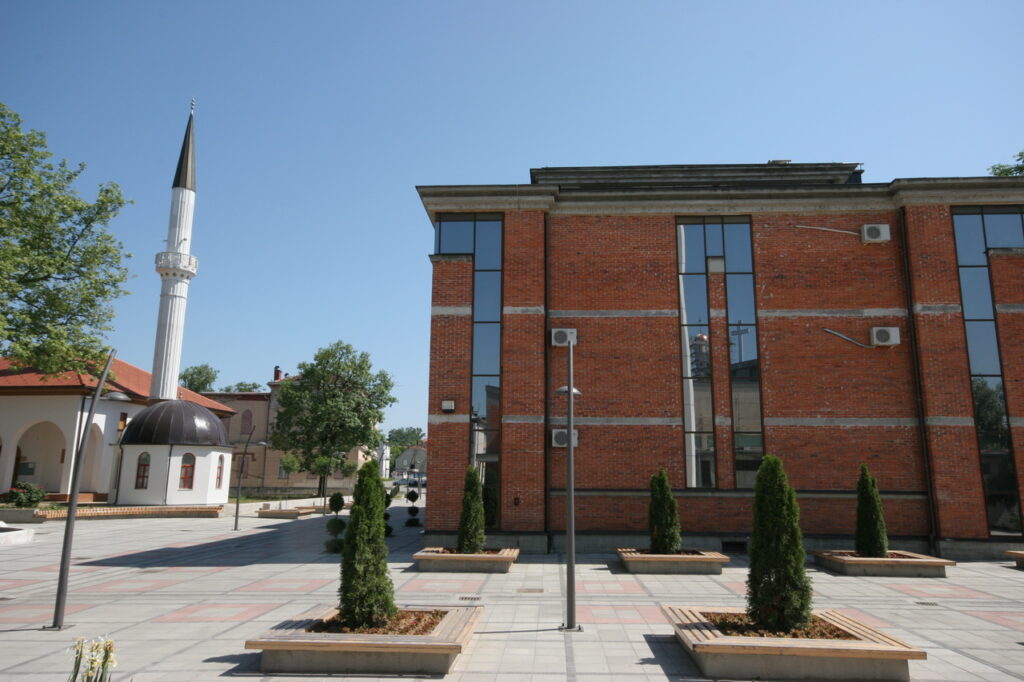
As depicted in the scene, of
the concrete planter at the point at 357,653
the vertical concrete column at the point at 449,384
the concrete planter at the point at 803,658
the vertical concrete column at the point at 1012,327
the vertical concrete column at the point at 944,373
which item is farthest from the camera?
the vertical concrete column at the point at 449,384

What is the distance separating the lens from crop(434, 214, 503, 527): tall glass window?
18.0m

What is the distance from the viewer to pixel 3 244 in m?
21.0

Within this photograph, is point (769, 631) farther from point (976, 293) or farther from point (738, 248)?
point (976, 293)

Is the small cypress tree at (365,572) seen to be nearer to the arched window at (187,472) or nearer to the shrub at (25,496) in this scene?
the shrub at (25,496)

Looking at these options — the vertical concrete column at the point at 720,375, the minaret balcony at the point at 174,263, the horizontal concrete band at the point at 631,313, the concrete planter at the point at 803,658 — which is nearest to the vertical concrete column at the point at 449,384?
the horizontal concrete band at the point at 631,313

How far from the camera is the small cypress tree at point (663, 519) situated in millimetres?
15312

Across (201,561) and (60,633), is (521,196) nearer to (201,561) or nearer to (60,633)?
(201,561)

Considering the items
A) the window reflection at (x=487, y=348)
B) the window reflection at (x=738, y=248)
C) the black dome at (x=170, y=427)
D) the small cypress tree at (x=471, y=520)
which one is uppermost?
the window reflection at (x=738, y=248)

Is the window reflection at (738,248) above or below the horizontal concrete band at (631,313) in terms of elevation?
above

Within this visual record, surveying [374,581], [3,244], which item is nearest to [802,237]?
[374,581]

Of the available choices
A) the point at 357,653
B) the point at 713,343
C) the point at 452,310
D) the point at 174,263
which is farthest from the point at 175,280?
the point at 357,653

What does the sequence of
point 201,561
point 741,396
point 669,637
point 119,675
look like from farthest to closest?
point 741,396, point 201,561, point 669,637, point 119,675

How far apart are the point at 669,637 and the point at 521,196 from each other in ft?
44.0

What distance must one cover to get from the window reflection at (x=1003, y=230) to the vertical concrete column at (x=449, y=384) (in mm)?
15606
